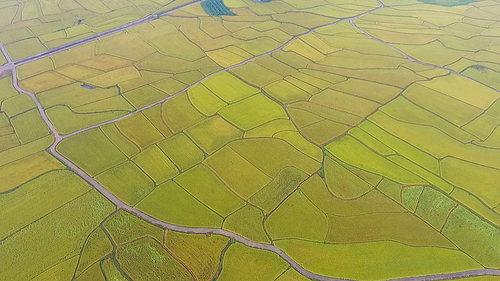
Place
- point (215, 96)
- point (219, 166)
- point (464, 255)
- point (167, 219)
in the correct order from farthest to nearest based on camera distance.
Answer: point (215, 96) < point (219, 166) < point (167, 219) < point (464, 255)

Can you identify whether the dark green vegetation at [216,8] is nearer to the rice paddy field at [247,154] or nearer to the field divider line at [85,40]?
the field divider line at [85,40]

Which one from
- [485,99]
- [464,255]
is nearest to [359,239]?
[464,255]

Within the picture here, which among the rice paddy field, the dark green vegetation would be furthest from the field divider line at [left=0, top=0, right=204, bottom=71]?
the dark green vegetation

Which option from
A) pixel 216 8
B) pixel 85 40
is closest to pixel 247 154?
pixel 85 40

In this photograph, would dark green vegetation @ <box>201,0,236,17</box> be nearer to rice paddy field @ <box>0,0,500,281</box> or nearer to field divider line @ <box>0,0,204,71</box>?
field divider line @ <box>0,0,204,71</box>

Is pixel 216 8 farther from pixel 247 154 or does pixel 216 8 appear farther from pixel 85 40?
pixel 247 154

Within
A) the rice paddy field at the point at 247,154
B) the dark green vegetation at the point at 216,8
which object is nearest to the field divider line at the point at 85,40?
the rice paddy field at the point at 247,154

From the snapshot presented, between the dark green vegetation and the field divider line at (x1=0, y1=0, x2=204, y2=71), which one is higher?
the dark green vegetation

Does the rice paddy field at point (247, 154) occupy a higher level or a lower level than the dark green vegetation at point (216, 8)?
lower

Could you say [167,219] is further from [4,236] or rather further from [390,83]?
[390,83]
